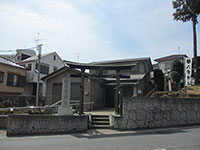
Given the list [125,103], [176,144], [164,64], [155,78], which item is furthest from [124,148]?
[164,64]

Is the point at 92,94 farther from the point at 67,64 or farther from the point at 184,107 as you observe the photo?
the point at 184,107

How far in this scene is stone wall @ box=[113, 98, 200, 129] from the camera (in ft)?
32.4

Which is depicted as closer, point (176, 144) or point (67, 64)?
point (176, 144)

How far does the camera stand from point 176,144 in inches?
250

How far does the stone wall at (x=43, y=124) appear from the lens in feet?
28.5

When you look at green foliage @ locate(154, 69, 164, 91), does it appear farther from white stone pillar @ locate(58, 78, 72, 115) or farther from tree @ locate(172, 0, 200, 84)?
white stone pillar @ locate(58, 78, 72, 115)

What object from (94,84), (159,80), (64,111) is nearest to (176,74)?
(159,80)

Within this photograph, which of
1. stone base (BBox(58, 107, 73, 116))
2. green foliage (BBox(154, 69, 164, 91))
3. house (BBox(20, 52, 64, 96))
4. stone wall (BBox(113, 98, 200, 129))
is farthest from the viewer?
house (BBox(20, 52, 64, 96))

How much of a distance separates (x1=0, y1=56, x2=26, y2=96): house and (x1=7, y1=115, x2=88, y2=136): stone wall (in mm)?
17939

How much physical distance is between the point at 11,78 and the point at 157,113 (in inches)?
927

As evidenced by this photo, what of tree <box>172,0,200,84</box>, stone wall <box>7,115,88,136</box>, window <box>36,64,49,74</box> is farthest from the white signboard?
window <box>36,64,49,74</box>

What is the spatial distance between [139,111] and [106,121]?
224cm

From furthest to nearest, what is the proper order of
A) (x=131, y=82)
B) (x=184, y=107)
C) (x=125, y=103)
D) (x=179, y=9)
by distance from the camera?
(x=179, y=9)
(x=131, y=82)
(x=184, y=107)
(x=125, y=103)

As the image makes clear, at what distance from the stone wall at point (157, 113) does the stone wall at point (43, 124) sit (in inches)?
90.3
